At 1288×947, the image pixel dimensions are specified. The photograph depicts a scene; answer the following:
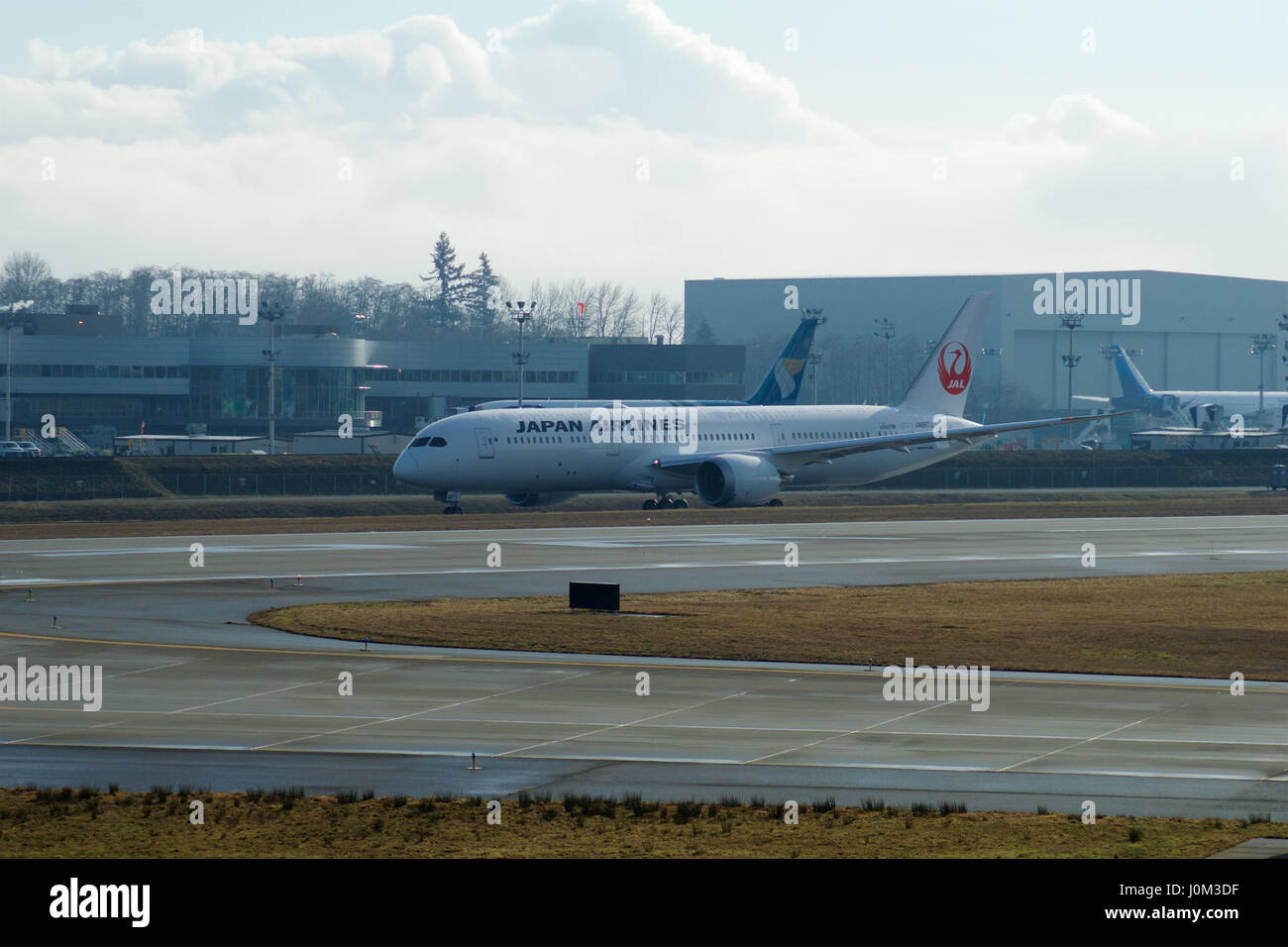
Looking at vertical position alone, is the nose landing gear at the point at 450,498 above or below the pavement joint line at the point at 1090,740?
above

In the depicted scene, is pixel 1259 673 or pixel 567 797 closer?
pixel 567 797

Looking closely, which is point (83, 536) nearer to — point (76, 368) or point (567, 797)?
point (567, 797)

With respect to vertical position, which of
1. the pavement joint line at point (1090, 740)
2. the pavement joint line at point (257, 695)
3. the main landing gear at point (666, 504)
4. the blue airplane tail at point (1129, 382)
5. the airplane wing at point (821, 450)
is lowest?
the pavement joint line at point (257, 695)

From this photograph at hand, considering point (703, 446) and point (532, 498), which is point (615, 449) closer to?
point (532, 498)

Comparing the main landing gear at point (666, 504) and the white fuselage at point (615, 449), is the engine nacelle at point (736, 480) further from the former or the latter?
the main landing gear at point (666, 504)

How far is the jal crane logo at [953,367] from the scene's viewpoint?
84875mm

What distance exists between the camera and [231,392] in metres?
171

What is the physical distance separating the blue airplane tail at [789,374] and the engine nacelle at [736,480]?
10.8 metres

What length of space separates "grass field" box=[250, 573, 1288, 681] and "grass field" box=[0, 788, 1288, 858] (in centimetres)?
1288

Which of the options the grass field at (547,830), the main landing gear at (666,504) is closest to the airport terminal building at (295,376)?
the main landing gear at (666,504)

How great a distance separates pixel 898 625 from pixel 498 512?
46350 millimetres
